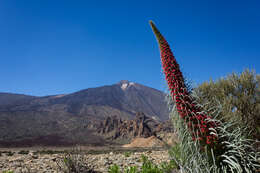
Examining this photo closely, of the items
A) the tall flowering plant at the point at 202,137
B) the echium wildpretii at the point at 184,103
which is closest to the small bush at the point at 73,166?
the tall flowering plant at the point at 202,137

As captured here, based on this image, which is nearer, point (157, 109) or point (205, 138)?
point (205, 138)

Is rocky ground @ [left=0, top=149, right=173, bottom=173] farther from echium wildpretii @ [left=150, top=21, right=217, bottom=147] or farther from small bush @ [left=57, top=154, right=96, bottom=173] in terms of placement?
echium wildpretii @ [left=150, top=21, right=217, bottom=147]

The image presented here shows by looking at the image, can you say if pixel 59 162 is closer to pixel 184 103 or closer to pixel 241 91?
pixel 184 103

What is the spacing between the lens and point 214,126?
1897 mm

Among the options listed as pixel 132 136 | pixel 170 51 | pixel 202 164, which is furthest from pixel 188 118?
pixel 132 136

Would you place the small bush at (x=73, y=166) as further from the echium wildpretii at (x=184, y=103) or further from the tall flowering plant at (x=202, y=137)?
the echium wildpretii at (x=184, y=103)

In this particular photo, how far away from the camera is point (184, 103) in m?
1.89

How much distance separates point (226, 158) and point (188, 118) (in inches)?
18.9

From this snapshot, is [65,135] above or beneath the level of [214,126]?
beneath

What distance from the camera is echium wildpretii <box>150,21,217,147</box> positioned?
6.05ft

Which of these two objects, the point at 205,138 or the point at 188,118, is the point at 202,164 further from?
the point at 188,118

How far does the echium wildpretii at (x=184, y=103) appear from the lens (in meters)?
1.84

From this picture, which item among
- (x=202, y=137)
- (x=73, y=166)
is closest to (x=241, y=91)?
(x=73, y=166)

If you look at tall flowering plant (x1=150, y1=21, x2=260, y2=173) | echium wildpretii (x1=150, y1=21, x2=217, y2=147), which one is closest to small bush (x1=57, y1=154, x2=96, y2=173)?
tall flowering plant (x1=150, y1=21, x2=260, y2=173)
